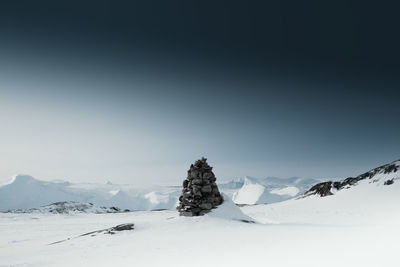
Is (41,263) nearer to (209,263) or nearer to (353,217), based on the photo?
(209,263)

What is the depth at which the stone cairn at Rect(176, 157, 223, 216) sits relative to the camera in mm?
30250

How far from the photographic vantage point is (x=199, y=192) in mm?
30906

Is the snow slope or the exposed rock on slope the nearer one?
the snow slope

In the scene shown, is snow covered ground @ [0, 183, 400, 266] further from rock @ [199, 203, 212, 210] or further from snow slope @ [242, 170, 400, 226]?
snow slope @ [242, 170, 400, 226]

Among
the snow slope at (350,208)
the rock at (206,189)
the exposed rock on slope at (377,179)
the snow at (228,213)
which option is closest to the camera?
the snow at (228,213)

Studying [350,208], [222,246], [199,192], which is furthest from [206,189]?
[350,208]

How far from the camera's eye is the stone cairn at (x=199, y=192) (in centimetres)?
3025

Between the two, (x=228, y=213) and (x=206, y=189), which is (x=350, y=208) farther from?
(x=206, y=189)

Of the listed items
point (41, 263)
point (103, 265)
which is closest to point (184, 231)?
point (103, 265)

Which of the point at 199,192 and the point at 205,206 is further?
the point at 199,192

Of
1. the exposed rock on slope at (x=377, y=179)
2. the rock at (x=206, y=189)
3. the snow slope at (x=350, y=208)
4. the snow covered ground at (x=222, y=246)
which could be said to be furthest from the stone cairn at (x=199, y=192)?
the exposed rock on slope at (x=377, y=179)

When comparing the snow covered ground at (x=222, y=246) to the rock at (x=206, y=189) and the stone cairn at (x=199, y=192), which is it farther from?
the rock at (x=206, y=189)

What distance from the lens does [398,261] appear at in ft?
32.2

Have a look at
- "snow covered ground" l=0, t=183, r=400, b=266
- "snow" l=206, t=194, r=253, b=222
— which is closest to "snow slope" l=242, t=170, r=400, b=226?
"snow" l=206, t=194, r=253, b=222
